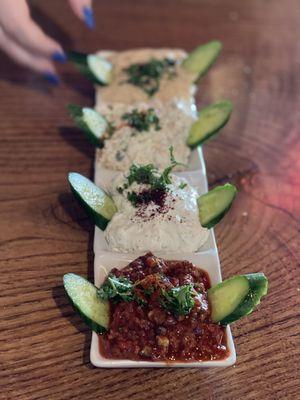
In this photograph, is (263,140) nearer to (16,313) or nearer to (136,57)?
(136,57)

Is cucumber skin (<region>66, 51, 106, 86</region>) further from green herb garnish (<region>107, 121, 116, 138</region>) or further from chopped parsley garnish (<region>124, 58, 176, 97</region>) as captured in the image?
green herb garnish (<region>107, 121, 116, 138</region>)

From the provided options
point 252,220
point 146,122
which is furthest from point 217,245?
point 146,122

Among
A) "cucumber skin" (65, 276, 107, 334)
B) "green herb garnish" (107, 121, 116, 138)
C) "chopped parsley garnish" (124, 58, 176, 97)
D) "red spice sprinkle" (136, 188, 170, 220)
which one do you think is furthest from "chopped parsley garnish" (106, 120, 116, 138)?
"cucumber skin" (65, 276, 107, 334)

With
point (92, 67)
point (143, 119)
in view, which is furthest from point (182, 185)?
point (92, 67)

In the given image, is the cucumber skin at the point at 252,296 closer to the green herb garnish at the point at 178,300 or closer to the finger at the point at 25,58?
the green herb garnish at the point at 178,300

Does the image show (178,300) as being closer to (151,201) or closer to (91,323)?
(91,323)
